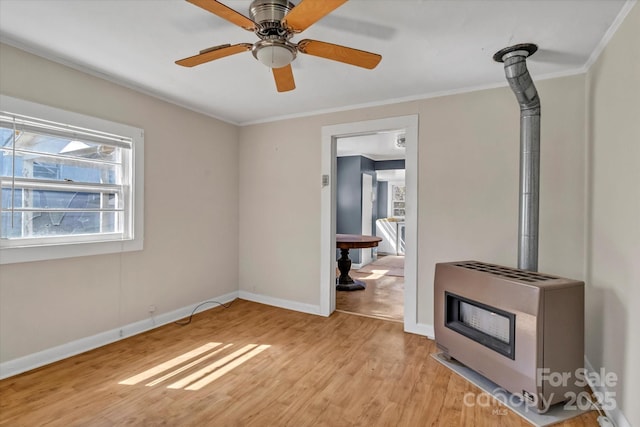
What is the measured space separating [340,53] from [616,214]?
1.89 metres

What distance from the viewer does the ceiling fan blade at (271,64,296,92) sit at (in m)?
1.96

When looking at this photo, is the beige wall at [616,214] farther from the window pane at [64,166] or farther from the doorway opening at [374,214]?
the window pane at [64,166]

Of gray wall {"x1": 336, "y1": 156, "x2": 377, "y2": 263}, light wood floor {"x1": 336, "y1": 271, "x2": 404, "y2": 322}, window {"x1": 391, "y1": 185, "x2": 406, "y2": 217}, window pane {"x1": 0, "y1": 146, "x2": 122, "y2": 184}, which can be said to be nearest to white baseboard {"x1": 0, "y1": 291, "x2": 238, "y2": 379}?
window pane {"x1": 0, "y1": 146, "x2": 122, "y2": 184}

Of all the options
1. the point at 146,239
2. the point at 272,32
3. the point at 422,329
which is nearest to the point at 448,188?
the point at 422,329

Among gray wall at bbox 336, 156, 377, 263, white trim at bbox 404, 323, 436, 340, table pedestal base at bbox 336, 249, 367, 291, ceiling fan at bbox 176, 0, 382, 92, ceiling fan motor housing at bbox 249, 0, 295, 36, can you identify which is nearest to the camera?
ceiling fan at bbox 176, 0, 382, 92

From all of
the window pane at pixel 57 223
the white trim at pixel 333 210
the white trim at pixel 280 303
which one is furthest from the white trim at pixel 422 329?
the window pane at pixel 57 223

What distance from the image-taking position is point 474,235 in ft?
9.26

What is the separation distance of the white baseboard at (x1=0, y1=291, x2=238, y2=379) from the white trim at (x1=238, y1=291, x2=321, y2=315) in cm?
70

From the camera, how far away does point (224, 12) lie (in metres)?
1.40

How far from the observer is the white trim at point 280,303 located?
3.65 metres

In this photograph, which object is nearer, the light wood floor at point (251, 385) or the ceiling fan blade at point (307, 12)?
the ceiling fan blade at point (307, 12)

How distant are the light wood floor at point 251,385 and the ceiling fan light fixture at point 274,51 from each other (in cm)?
209

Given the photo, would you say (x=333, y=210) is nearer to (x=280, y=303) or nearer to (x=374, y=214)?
(x=280, y=303)

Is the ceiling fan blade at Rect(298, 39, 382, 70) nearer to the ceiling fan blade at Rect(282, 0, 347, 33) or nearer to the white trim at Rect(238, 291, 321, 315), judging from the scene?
the ceiling fan blade at Rect(282, 0, 347, 33)
